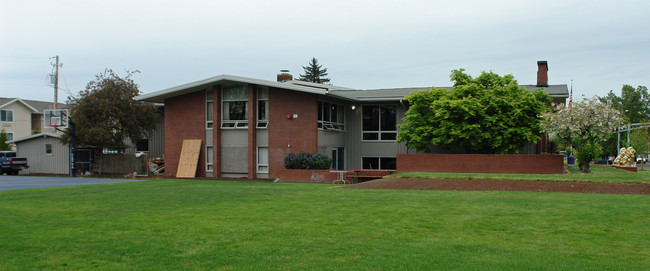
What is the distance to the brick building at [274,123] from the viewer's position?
96.0 feet

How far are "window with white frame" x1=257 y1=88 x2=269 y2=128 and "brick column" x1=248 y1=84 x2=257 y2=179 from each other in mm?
288

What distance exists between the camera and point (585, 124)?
947 inches

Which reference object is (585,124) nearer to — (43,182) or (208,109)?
(208,109)

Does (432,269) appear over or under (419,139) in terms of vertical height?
under

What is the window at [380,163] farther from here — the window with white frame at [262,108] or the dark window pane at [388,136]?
the window with white frame at [262,108]

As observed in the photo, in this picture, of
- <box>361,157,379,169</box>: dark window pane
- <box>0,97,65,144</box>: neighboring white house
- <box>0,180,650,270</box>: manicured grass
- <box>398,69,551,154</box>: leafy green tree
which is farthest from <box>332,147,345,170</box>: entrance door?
<box>0,97,65,144</box>: neighboring white house

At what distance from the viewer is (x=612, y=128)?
78.7 feet

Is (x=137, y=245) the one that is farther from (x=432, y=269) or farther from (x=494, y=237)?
(x=494, y=237)

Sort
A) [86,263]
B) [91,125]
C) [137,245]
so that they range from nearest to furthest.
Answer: [86,263], [137,245], [91,125]

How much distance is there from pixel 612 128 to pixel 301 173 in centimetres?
1499

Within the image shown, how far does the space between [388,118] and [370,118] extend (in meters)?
1.15

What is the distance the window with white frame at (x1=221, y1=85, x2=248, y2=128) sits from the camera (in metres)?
30.6

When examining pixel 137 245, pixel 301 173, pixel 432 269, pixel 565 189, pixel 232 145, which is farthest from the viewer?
pixel 232 145

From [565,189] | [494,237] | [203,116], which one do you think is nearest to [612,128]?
[565,189]
